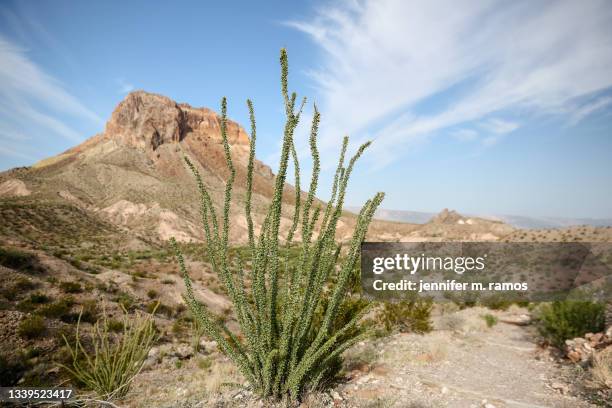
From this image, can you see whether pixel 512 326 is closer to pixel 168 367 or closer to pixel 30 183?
pixel 168 367

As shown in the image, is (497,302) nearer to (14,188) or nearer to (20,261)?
(20,261)

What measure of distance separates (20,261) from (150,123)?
233ft

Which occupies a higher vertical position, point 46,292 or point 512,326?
point 46,292

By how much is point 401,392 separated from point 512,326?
720cm

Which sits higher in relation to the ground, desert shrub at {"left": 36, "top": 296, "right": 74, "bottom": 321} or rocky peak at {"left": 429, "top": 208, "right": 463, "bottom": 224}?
rocky peak at {"left": 429, "top": 208, "right": 463, "bottom": 224}

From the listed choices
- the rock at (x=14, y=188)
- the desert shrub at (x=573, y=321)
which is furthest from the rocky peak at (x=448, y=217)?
the rock at (x=14, y=188)

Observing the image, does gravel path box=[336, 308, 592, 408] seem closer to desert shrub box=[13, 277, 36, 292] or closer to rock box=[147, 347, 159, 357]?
rock box=[147, 347, 159, 357]

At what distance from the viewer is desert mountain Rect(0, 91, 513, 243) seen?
4722 cm

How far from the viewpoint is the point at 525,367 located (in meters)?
6.54

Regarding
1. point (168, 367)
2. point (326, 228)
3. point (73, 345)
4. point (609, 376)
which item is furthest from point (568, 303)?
point (73, 345)

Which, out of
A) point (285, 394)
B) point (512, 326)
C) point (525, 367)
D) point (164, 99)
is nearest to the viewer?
point (285, 394)

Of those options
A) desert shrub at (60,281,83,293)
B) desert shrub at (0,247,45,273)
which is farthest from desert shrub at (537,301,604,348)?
desert shrub at (0,247,45,273)

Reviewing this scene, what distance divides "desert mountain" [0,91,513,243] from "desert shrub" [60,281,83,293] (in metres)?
21.5

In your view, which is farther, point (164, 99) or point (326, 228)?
point (164, 99)
